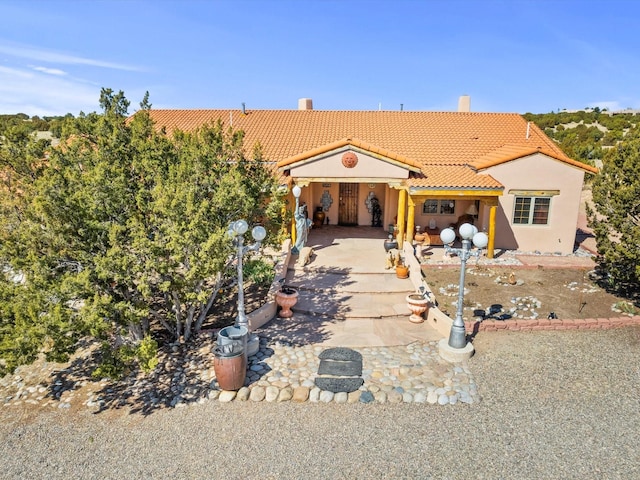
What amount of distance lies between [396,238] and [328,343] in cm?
873

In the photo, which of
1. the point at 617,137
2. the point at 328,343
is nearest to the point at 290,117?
the point at 328,343

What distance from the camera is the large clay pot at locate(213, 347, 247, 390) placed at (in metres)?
8.99

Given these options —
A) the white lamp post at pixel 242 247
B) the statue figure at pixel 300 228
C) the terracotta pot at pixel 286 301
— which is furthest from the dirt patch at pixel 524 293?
the white lamp post at pixel 242 247

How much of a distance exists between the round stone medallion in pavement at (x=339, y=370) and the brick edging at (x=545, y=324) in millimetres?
3591

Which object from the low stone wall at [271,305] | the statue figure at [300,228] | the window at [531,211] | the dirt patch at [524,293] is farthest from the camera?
the window at [531,211]

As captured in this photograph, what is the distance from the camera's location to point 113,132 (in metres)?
10.2

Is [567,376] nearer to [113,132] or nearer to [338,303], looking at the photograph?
[338,303]

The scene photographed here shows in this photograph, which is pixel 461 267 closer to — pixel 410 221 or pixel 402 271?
pixel 402 271

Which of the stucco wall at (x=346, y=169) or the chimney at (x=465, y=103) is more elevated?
the chimney at (x=465, y=103)

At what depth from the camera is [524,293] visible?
14.2m

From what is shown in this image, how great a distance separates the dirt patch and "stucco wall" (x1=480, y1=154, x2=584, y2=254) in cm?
259

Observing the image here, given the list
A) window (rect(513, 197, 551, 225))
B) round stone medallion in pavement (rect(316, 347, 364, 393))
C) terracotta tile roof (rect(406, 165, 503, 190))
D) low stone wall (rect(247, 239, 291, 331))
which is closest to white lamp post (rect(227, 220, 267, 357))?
low stone wall (rect(247, 239, 291, 331))

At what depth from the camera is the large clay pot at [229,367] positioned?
8.99 metres

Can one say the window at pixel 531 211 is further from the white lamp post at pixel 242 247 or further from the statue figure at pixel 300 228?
the white lamp post at pixel 242 247
